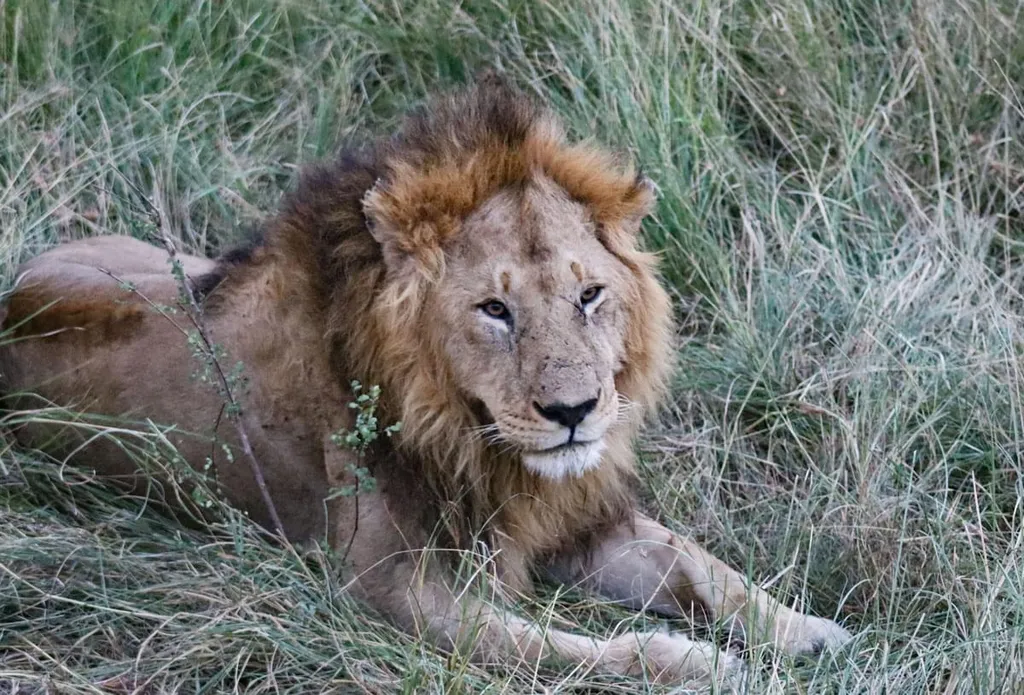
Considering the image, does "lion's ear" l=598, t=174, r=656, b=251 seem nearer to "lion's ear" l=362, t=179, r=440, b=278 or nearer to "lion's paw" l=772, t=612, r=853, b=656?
"lion's ear" l=362, t=179, r=440, b=278

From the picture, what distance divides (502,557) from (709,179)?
7.76 ft

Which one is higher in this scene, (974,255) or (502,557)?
(974,255)

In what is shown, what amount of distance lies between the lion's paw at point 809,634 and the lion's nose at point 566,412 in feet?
2.84

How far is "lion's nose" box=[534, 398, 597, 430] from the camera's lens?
150 inches

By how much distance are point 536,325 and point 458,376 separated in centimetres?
29

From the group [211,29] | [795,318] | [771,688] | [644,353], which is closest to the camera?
[771,688]

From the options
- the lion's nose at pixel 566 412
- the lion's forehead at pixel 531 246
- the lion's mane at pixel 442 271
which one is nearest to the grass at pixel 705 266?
the lion's mane at pixel 442 271

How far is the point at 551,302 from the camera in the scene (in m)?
3.97

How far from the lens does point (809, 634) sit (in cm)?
423

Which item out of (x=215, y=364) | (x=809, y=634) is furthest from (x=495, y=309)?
(x=809, y=634)

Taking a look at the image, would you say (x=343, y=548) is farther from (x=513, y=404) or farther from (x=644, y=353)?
(x=644, y=353)

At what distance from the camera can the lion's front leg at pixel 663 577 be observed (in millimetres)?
4328

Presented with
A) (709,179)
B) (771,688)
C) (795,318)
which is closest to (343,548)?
(771,688)

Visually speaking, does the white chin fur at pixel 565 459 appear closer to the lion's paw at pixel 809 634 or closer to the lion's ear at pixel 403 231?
the lion's ear at pixel 403 231
